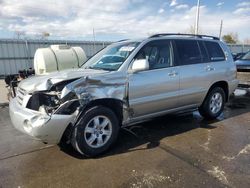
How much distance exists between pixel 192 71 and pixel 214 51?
1041mm

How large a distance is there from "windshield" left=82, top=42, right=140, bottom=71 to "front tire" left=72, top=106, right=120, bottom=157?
831 millimetres

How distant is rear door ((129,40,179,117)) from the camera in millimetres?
4242

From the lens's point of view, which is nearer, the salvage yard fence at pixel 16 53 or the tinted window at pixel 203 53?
the tinted window at pixel 203 53

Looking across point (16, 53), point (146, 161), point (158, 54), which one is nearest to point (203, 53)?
point (158, 54)

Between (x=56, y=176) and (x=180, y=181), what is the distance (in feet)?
5.50

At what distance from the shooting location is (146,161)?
3777mm

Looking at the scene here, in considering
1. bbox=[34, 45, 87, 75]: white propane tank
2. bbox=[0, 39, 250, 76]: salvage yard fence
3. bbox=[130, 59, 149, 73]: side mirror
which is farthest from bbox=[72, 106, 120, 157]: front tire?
bbox=[0, 39, 250, 76]: salvage yard fence

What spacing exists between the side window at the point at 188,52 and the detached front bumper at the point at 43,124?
8.54 feet

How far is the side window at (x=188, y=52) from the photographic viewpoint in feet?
16.4

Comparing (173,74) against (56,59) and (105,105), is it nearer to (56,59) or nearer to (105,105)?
(105,105)

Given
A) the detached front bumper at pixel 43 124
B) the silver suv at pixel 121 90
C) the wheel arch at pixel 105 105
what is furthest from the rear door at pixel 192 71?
the detached front bumper at pixel 43 124

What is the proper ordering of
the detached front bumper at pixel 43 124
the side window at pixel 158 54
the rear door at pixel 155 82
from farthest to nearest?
the side window at pixel 158 54, the rear door at pixel 155 82, the detached front bumper at pixel 43 124

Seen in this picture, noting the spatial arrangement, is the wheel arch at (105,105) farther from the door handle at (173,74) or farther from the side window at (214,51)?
the side window at (214,51)

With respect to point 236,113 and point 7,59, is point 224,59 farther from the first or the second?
point 7,59
